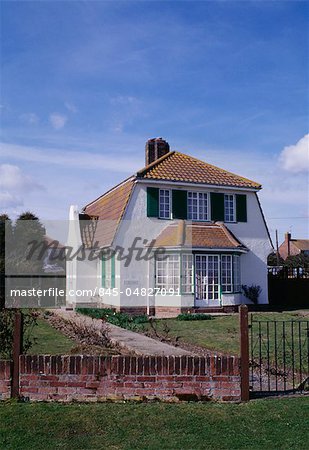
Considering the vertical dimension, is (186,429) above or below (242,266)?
below

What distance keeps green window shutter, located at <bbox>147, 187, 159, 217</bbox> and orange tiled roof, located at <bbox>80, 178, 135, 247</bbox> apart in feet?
3.04

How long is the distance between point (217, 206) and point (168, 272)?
4.23 meters

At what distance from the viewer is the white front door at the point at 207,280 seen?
22328mm

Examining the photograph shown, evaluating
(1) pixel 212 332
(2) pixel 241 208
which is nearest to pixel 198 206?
(2) pixel 241 208

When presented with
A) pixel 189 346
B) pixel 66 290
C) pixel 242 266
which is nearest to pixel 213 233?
pixel 242 266

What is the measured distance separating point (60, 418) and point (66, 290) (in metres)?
22.0

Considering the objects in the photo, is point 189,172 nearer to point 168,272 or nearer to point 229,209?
point 229,209

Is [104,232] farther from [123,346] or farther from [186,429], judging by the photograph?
[186,429]

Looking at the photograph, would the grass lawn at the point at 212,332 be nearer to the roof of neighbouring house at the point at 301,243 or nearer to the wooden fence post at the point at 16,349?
the wooden fence post at the point at 16,349

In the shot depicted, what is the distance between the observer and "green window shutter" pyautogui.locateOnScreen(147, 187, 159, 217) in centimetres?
2244

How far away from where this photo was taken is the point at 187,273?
22.1 metres

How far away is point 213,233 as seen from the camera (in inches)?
905

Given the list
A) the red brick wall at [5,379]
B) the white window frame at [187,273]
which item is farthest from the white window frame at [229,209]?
the red brick wall at [5,379]

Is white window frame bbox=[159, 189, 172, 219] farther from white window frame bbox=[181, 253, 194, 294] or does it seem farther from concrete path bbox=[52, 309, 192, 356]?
concrete path bbox=[52, 309, 192, 356]
